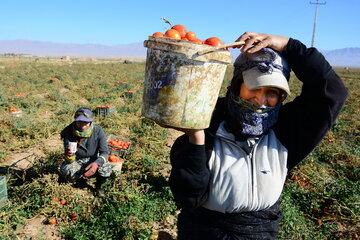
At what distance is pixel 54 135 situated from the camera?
6438mm

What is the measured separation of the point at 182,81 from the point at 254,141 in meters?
0.55

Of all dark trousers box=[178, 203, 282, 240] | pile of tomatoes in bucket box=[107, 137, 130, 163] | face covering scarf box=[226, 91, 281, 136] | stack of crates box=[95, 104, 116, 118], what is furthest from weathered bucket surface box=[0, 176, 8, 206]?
stack of crates box=[95, 104, 116, 118]

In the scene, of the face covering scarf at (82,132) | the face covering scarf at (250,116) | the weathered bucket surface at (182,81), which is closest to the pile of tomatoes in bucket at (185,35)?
the weathered bucket surface at (182,81)

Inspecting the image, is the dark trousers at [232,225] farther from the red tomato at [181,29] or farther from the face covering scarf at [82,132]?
the face covering scarf at [82,132]

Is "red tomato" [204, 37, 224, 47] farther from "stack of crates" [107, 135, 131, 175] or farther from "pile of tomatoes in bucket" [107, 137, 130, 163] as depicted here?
"pile of tomatoes in bucket" [107, 137, 130, 163]

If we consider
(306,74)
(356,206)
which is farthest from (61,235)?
(356,206)

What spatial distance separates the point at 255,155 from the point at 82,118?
304cm

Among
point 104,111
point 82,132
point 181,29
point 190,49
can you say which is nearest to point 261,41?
point 190,49

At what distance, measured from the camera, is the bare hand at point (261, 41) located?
1.45m

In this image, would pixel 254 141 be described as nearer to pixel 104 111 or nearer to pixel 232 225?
pixel 232 225

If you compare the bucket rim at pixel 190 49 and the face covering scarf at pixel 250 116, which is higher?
the bucket rim at pixel 190 49

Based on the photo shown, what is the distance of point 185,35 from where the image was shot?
1.63 meters

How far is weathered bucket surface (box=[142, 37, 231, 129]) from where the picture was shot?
1.39 metres

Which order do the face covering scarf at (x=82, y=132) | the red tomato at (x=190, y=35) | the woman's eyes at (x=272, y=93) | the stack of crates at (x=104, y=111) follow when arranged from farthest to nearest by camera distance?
1. the stack of crates at (x=104, y=111)
2. the face covering scarf at (x=82, y=132)
3. the red tomato at (x=190, y=35)
4. the woman's eyes at (x=272, y=93)
